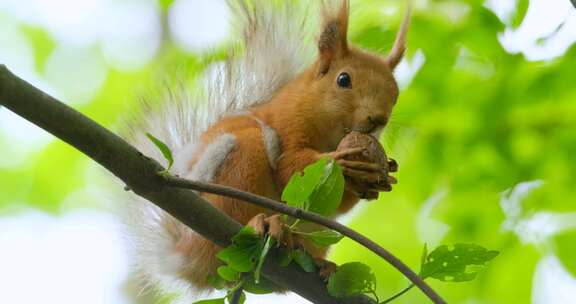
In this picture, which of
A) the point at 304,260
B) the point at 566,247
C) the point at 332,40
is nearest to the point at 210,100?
the point at 332,40

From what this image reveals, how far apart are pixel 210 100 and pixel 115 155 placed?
147cm

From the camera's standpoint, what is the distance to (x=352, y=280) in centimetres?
220

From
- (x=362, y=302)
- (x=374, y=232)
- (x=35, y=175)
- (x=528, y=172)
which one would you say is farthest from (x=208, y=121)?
(x=35, y=175)

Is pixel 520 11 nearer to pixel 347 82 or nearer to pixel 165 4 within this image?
pixel 347 82

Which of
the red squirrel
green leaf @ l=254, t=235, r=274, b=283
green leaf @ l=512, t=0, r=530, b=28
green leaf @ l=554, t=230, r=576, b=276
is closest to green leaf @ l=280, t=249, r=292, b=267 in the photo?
green leaf @ l=254, t=235, r=274, b=283

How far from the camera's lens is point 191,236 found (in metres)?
2.92

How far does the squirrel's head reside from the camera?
3.04 meters

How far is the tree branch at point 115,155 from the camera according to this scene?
5.83 feet

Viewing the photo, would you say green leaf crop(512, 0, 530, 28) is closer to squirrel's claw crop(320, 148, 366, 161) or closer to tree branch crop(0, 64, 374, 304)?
squirrel's claw crop(320, 148, 366, 161)

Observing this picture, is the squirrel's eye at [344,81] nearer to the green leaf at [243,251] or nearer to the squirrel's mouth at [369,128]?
the squirrel's mouth at [369,128]

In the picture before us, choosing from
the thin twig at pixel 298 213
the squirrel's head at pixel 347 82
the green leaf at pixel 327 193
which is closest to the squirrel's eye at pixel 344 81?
the squirrel's head at pixel 347 82

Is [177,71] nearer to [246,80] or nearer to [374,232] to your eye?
[246,80]

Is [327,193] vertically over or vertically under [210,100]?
under

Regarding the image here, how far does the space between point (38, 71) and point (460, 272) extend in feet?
20.3
